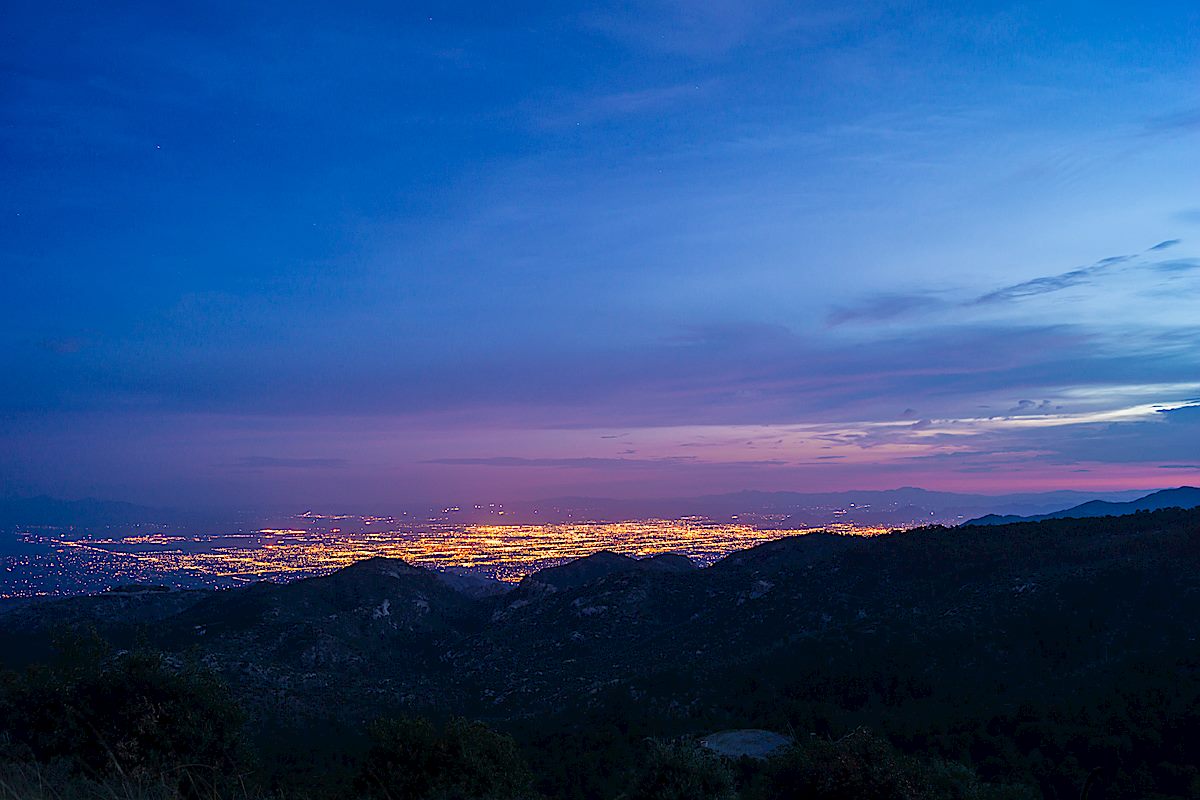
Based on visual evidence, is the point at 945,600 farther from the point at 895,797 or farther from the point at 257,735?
the point at 257,735

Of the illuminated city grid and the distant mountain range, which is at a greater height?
the distant mountain range

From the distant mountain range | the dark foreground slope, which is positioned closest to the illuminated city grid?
the dark foreground slope

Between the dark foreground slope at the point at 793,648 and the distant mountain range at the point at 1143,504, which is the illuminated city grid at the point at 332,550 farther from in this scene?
the distant mountain range at the point at 1143,504

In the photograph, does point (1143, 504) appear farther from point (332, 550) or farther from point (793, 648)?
point (332, 550)

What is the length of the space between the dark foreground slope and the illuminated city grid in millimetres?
25056

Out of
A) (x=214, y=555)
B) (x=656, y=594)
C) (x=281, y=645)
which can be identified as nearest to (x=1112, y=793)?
(x=656, y=594)

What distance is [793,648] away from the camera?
153 feet

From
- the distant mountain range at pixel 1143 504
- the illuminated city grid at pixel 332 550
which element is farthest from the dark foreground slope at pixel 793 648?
the distant mountain range at pixel 1143 504

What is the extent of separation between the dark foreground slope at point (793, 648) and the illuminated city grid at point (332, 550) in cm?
2506

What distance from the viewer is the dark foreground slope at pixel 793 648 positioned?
2989 centimetres

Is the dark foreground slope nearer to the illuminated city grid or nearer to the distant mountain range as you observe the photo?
the illuminated city grid

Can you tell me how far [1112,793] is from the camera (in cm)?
2422

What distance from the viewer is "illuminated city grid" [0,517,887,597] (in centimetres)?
11325

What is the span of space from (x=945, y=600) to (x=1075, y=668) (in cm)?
1316
